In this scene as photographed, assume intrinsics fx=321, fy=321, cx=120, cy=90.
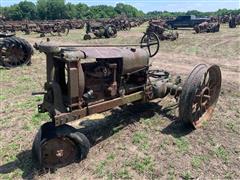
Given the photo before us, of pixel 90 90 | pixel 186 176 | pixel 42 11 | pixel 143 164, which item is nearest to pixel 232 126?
pixel 186 176

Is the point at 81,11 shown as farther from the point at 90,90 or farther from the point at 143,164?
the point at 143,164

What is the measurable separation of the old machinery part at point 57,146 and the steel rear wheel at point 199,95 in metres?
1.85

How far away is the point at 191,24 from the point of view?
33.8m

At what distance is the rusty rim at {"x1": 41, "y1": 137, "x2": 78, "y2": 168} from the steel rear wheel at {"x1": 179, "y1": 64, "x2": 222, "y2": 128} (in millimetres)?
2000

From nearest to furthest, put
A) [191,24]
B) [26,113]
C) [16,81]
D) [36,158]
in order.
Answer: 1. [36,158]
2. [26,113]
3. [16,81]
4. [191,24]

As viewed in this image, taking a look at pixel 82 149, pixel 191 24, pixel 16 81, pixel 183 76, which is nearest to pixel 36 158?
pixel 82 149

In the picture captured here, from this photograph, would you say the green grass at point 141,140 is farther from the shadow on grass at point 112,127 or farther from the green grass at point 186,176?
the green grass at point 186,176

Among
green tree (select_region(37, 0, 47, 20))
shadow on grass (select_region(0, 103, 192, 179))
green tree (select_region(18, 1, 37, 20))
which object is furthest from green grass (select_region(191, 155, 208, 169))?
green tree (select_region(37, 0, 47, 20))

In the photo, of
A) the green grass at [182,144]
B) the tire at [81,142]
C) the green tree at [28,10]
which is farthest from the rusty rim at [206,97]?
the green tree at [28,10]

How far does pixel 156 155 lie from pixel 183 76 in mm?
5660

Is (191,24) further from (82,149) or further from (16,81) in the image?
(82,149)

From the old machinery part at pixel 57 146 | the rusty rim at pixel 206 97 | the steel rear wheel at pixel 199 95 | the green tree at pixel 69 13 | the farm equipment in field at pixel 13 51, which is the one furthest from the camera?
the green tree at pixel 69 13

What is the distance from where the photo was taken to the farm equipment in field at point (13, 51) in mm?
11820

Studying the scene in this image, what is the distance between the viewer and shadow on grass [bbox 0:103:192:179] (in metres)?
4.64
